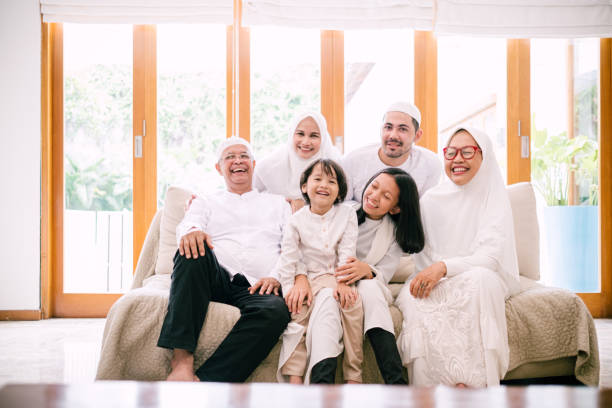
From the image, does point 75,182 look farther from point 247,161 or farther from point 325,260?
point 325,260

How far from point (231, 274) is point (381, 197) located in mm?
794

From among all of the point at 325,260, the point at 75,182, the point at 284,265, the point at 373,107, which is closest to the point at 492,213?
the point at 325,260

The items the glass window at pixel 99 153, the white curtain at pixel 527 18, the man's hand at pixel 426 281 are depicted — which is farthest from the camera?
the glass window at pixel 99 153

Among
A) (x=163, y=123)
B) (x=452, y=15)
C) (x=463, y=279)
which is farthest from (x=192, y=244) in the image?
(x=452, y=15)

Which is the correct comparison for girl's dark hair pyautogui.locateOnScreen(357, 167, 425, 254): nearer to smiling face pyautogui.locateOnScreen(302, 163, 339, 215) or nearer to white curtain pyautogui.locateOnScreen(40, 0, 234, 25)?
smiling face pyautogui.locateOnScreen(302, 163, 339, 215)

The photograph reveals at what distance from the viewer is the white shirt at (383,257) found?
206 cm

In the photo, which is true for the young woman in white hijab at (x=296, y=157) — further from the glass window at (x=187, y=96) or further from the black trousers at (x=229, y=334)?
the glass window at (x=187, y=96)

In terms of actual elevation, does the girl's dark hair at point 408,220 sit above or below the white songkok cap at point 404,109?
below

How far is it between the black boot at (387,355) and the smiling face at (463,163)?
32.2 inches

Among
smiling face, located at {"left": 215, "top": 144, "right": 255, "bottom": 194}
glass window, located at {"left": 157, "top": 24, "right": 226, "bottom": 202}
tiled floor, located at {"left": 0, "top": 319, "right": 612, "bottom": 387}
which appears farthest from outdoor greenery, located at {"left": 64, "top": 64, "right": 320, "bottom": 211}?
smiling face, located at {"left": 215, "top": 144, "right": 255, "bottom": 194}

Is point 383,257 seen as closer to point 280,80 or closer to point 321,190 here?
point 321,190

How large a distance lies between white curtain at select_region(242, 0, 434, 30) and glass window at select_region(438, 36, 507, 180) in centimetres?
37

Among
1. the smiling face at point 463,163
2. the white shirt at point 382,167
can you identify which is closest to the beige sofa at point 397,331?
the smiling face at point 463,163

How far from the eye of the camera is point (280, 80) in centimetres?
377
